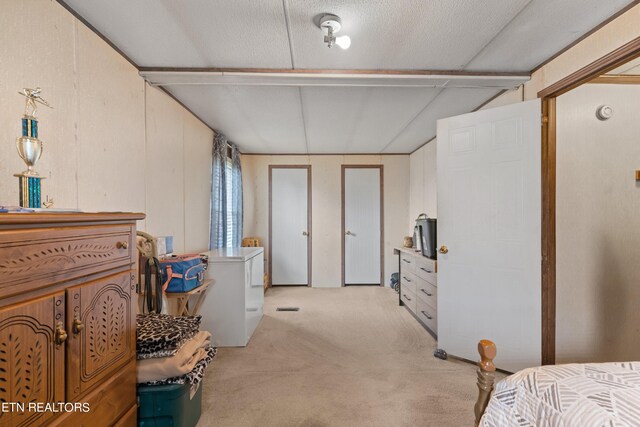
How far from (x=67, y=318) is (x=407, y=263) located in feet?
11.7

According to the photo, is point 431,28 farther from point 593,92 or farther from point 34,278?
point 34,278

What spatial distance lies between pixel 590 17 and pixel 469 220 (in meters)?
1.46

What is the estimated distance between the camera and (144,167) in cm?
225

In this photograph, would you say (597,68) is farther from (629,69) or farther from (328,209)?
(328,209)

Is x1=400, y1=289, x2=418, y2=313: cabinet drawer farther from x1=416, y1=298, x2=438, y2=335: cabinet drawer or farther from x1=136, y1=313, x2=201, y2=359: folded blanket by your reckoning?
x1=136, y1=313, x2=201, y2=359: folded blanket

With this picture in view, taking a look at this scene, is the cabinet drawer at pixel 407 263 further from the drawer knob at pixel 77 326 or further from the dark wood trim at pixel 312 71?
the drawer knob at pixel 77 326

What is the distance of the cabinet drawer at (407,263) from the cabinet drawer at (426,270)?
0.15 m

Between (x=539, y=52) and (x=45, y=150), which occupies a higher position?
(x=539, y=52)

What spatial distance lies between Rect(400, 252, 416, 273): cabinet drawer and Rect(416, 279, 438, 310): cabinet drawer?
0.28 m

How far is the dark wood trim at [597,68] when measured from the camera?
157cm

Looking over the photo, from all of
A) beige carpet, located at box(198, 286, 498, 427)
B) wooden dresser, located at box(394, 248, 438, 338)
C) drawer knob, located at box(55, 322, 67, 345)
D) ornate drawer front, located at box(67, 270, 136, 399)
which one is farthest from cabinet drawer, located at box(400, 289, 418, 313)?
drawer knob, located at box(55, 322, 67, 345)

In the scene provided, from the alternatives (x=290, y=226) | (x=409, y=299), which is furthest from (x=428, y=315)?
(x=290, y=226)

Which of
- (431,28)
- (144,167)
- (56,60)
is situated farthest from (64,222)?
(431,28)

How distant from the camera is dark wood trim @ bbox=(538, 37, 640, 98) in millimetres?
1571
